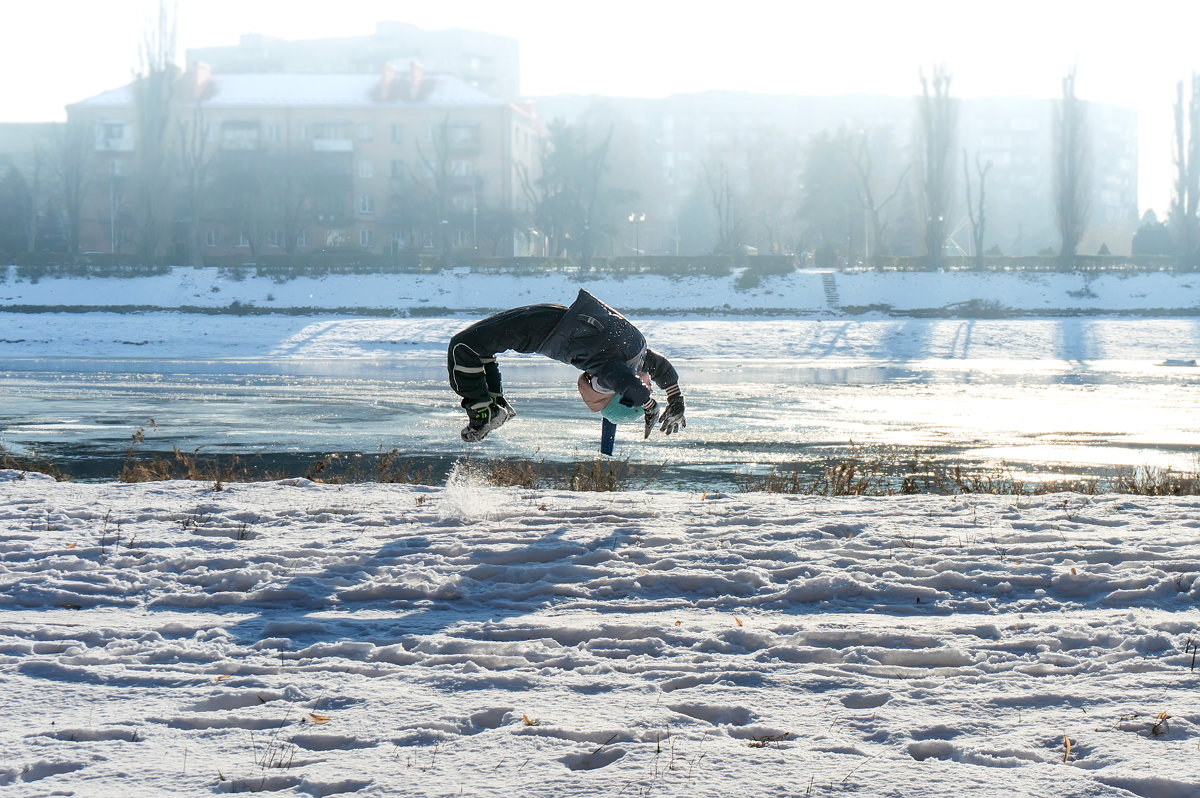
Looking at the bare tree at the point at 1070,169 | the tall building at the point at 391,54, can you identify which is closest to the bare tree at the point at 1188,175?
the bare tree at the point at 1070,169

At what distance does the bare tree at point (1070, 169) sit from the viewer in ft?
185

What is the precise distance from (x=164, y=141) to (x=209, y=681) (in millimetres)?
61602

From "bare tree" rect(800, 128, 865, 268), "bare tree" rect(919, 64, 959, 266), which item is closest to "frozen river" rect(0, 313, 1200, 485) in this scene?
"bare tree" rect(919, 64, 959, 266)

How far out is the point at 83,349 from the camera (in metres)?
37.8

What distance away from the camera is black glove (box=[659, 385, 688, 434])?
8109 millimetres

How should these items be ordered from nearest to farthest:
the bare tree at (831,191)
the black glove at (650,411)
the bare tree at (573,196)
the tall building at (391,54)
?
the black glove at (650,411) < the bare tree at (573,196) < the bare tree at (831,191) < the tall building at (391,54)

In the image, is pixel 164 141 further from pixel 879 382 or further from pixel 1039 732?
pixel 1039 732

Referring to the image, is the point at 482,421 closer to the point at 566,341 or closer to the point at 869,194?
the point at 566,341

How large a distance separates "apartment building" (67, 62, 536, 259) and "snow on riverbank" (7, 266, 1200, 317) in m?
21.0

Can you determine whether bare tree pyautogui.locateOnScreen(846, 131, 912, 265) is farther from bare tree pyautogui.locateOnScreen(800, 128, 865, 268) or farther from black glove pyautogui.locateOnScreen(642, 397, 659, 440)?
black glove pyautogui.locateOnScreen(642, 397, 659, 440)

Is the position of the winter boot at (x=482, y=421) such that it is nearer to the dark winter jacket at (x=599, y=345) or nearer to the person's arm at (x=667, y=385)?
the dark winter jacket at (x=599, y=345)

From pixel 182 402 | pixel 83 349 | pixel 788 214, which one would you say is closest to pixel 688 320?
pixel 83 349

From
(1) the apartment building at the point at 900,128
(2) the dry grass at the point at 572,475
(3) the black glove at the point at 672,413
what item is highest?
(1) the apartment building at the point at 900,128

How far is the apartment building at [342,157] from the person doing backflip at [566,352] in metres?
65.0
